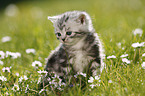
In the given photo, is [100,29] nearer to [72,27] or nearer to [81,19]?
[81,19]

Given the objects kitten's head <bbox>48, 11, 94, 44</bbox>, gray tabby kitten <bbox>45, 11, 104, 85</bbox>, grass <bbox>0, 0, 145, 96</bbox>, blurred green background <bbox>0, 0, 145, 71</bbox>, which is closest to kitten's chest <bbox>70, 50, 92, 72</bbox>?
gray tabby kitten <bbox>45, 11, 104, 85</bbox>

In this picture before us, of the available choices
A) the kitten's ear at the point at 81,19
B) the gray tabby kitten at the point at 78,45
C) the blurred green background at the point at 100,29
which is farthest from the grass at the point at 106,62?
the kitten's ear at the point at 81,19

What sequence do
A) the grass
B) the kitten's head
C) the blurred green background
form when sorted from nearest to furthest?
the grass
the kitten's head
the blurred green background

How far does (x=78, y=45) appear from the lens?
3553 millimetres

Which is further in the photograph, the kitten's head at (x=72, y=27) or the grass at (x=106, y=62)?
the kitten's head at (x=72, y=27)

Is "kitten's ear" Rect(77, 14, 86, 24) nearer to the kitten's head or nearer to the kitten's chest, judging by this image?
the kitten's head

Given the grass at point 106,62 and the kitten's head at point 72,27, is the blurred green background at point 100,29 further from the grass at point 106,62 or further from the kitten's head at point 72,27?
the kitten's head at point 72,27

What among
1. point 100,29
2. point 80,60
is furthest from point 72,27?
point 100,29

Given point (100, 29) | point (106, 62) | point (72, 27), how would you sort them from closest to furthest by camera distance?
point (72, 27) < point (106, 62) < point (100, 29)

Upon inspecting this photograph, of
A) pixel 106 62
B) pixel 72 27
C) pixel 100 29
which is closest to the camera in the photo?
pixel 72 27

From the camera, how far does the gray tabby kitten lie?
3.47 meters

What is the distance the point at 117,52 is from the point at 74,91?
4.85 feet

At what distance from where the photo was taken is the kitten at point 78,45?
136 inches

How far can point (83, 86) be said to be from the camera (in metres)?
3.48
